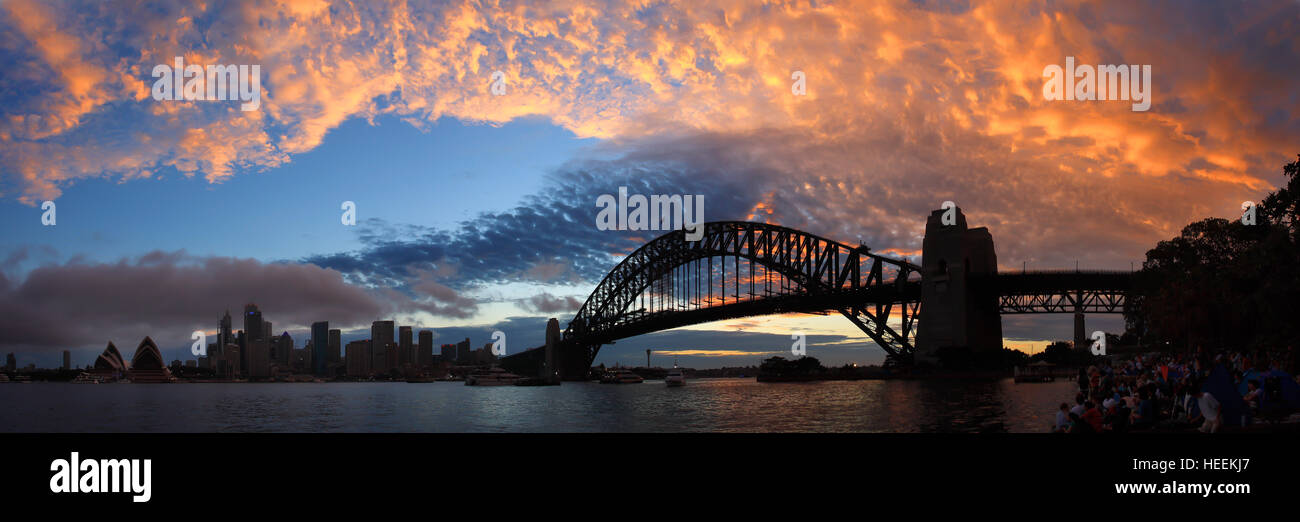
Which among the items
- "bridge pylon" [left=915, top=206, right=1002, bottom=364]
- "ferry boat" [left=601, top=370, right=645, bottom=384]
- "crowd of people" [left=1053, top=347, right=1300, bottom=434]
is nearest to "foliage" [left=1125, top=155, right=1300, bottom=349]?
"crowd of people" [left=1053, top=347, right=1300, bottom=434]

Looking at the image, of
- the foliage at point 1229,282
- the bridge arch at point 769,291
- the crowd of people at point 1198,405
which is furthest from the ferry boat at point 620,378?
the crowd of people at point 1198,405

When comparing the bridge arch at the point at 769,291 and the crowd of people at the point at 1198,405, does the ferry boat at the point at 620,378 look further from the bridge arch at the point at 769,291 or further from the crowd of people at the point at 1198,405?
the crowd of people at the point at 1198,405

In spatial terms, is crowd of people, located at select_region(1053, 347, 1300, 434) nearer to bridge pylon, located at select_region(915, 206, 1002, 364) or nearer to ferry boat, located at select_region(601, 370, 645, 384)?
bridge pylon, located at select_region(915, 206, 1002, 364)

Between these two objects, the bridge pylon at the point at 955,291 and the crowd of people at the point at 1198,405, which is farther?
the bridge pylon at the point at 955,291

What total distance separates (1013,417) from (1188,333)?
18256 mm

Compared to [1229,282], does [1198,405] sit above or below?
below

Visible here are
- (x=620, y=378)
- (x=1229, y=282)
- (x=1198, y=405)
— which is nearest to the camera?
(x=1198, y=405)

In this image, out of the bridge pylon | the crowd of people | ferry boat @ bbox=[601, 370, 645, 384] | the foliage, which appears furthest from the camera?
ferry boat @ bbox=[601, 370, 645, 384]

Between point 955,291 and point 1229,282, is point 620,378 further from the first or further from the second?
point 1229,282

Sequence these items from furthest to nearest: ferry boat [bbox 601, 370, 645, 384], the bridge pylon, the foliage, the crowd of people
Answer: ferry boat [bbox 601, 370, 645, 384] → the bridge pylon → the foliage → the crowd of people

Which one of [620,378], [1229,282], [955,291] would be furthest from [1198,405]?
[620,378]

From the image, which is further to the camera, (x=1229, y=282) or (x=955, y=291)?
(x=955, y=291)

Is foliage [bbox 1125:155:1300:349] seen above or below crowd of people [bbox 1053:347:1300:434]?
above
